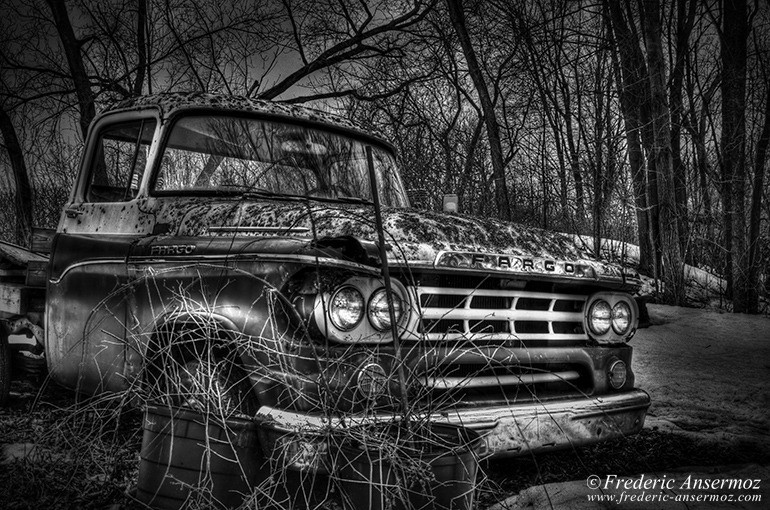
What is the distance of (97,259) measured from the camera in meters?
3.44

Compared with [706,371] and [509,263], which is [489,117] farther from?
[509,263]

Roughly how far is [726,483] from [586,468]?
677 mm

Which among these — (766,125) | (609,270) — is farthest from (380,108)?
(609,270)

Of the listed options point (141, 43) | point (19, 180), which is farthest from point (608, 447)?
point (19, 180)

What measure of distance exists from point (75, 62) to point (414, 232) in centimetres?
1221

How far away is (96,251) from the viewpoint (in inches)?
136

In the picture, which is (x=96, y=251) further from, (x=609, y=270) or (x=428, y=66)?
(x=428, y=66)

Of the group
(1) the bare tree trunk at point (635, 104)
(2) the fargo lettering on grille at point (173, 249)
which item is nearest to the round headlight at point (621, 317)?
(2) the fargo lettering on grille at point (173, 249)

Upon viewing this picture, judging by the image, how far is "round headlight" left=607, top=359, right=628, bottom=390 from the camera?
3293 mm

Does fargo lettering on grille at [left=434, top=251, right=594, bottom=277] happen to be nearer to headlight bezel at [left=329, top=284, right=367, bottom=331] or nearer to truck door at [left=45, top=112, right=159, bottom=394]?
headlight bezel at [left=329, top=284, right=367, bottom=331]

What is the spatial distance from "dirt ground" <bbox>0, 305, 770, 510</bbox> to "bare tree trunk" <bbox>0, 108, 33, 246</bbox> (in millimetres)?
10826

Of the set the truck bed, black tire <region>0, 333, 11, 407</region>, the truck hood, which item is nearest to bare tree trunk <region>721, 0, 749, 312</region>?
the truck hood

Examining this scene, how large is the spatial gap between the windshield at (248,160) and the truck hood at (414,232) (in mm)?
218

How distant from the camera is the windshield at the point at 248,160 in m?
3.52
